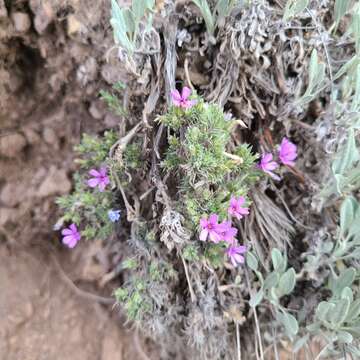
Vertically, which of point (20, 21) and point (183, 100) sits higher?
point (20, 21)

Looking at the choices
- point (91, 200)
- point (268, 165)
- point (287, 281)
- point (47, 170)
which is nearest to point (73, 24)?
point (47, 170)

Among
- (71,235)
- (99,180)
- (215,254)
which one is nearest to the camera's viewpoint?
(215,254)

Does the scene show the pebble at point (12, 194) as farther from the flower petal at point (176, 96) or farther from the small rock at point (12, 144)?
the flower petal at point (176, 96)

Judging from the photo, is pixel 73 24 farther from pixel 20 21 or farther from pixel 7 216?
pixel 7 216

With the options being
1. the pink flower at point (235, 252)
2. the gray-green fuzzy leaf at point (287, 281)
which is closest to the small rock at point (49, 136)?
the pink flower at point (235, 252)

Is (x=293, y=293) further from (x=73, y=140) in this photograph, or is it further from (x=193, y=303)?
(x=73, y=140)
